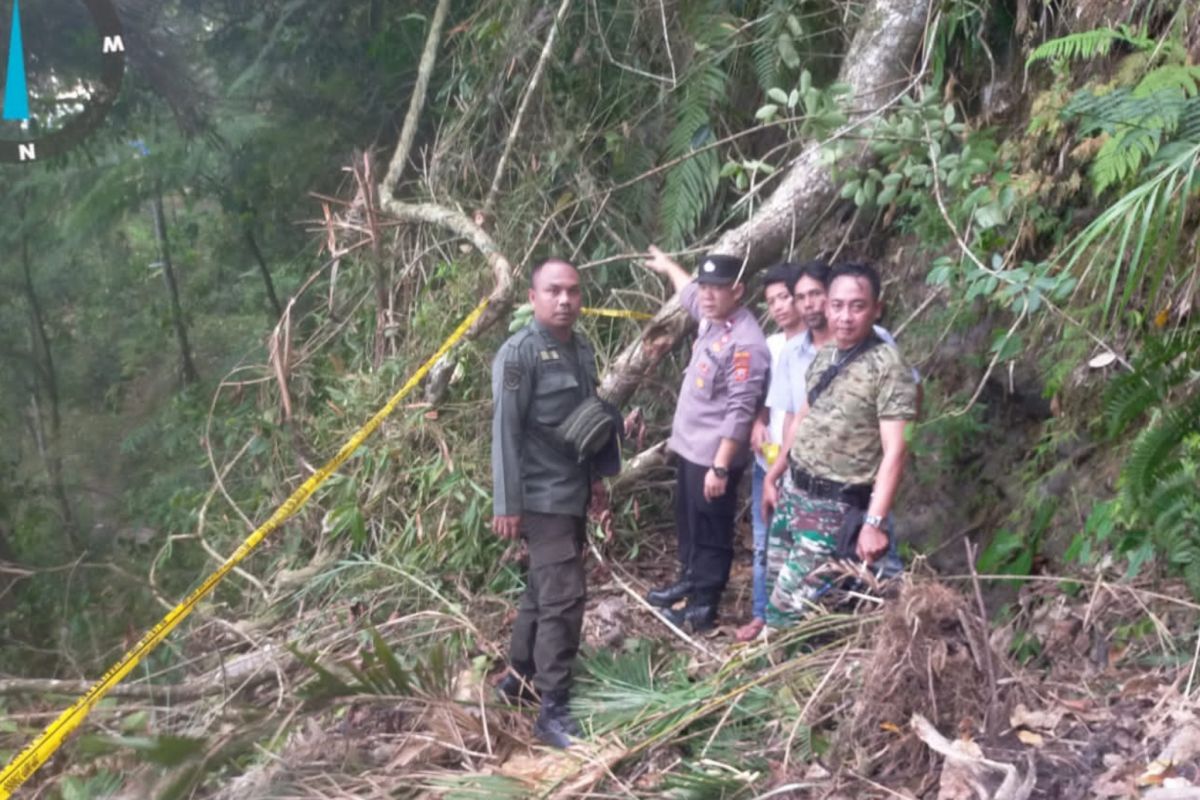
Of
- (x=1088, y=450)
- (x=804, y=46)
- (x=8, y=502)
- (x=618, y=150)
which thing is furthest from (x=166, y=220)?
(x=1088, y=450)

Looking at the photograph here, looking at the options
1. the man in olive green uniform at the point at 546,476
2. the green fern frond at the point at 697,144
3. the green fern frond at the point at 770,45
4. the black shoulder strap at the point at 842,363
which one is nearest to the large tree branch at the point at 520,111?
the green fern frond at the point at 697,144

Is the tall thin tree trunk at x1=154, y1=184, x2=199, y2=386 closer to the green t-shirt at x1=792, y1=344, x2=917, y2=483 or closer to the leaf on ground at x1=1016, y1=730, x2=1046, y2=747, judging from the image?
the green t-shirt at x1=792, y1=344, x2=917, y2=483

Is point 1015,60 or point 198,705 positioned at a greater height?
point 1015,60

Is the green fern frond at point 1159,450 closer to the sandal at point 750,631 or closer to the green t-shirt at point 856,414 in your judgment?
the green t-shirt at point 856,414

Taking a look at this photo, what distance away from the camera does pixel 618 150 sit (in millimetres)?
7586

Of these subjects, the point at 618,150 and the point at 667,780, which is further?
the point at 618,150

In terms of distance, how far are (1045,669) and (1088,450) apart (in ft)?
3.66

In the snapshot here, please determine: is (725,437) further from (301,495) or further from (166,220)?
(166,220)

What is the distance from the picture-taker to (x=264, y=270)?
33.7ft

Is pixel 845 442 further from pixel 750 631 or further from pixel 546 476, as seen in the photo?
pixel 750 631

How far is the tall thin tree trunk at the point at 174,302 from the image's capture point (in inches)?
423

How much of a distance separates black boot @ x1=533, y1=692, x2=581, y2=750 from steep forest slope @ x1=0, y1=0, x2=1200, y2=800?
74 millimetres

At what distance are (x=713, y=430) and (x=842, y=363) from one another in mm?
1091

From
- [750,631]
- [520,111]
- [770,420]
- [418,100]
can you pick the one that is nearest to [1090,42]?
[770,420]
